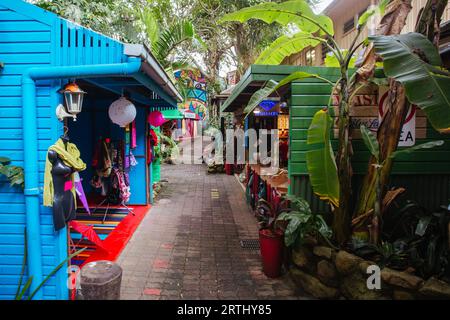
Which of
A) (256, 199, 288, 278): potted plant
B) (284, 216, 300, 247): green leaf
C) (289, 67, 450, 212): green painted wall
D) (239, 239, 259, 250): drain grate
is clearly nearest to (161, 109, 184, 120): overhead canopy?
(239, 239, 259, 250): drain grate

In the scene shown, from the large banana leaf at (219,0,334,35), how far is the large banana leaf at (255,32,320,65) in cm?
26

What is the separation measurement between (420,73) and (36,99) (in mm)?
4070

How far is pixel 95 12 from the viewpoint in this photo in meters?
8.46

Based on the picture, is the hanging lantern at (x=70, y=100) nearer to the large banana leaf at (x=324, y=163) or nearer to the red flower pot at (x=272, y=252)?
the large banana leaf at (x=324, y=163)

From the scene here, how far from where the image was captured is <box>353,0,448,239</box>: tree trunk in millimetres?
3443

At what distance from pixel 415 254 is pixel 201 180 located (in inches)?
397

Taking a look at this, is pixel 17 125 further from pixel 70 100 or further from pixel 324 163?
pixel 324 163

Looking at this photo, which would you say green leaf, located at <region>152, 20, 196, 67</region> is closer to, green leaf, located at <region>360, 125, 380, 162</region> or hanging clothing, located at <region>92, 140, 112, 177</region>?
hanging clothing, located at <region>92, 140, 112, 177</region>

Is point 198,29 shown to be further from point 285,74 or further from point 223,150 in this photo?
point 285,74

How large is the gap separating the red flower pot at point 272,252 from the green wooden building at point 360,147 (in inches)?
30.2

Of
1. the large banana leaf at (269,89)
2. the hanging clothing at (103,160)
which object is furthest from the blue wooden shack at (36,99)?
the hanging clothing at (103,160)

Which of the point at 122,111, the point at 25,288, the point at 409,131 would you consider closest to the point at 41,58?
the point at 122,111

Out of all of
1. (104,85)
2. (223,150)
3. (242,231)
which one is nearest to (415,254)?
(242,231)

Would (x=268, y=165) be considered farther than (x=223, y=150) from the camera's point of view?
No
